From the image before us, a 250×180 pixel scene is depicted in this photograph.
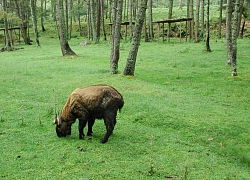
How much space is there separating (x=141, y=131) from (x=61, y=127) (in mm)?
2025

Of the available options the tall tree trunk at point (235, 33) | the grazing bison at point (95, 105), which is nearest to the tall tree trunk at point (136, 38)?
the tall tree trunk at point (235, 33)

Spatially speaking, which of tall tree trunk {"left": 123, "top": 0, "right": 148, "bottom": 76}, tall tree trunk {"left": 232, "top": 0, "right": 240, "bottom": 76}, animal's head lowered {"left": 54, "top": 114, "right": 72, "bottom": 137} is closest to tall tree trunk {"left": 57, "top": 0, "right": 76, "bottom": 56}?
tall tree trunk {"left": 123, "top": 0, "right": 148, "bottom": 76}

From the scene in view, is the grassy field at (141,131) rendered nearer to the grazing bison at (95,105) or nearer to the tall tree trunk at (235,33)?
the grazing bison at (95,105)

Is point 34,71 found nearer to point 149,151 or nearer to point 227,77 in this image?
point 227,77

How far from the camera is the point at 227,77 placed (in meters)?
12.6

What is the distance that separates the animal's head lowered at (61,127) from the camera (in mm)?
6457

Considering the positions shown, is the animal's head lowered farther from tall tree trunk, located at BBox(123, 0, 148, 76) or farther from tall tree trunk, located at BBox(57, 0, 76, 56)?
tall tree trunk, located at BBox(57, 0, 76, 56)

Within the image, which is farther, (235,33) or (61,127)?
(235,33)

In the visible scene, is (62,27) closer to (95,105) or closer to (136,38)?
(136,38)

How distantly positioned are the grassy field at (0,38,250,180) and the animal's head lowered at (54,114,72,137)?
17 centimetres

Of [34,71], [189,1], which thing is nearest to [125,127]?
[34,71]

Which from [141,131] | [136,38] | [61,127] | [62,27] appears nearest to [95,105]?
[61,127]

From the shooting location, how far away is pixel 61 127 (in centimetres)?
653

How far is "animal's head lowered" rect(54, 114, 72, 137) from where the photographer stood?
646 centimetres
